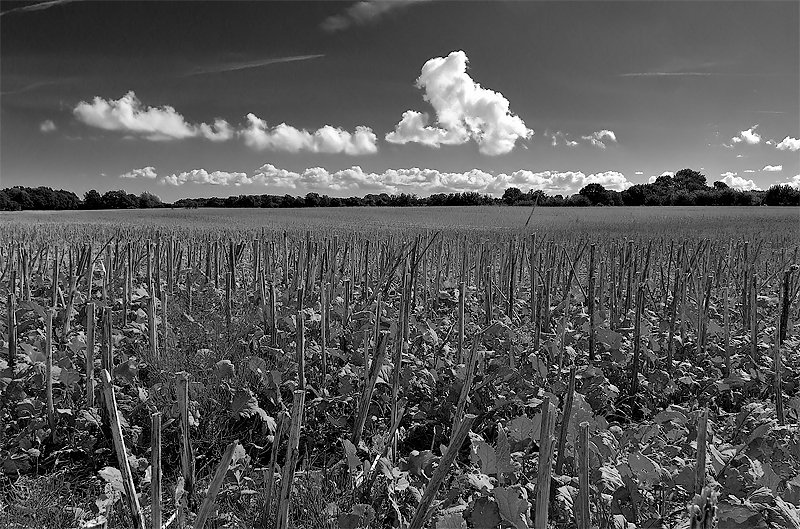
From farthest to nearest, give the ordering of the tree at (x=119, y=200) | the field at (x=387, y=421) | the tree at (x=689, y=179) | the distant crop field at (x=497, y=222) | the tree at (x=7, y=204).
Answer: the tree at (x=689, y=179), the tree at (x=7, y=204), the tree at (x=119, y=200), the distant crop field at (x=497, y=222), the field at (x=387, y=421)

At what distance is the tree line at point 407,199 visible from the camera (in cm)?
5228

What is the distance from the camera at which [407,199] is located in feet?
194

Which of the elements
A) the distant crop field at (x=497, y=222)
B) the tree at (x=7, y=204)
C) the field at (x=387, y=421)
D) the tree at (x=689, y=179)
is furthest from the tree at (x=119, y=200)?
the tree at (x=689, y=179)

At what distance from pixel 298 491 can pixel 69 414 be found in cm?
151

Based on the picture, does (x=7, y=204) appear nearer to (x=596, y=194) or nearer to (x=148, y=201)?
(x=148, y=201)

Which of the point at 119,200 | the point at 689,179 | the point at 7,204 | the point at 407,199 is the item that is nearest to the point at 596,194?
the point at 407,199

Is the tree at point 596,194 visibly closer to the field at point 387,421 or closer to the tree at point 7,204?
the field at point 387,421

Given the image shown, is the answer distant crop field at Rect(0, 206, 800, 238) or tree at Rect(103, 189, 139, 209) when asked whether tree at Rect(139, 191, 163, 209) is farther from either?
distant crop field at Rect(0, 206, 800, 238)

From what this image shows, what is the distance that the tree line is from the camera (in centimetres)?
5228

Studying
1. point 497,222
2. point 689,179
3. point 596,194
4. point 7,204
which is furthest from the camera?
point 689,179

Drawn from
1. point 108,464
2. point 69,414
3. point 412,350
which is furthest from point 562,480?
point 69,414

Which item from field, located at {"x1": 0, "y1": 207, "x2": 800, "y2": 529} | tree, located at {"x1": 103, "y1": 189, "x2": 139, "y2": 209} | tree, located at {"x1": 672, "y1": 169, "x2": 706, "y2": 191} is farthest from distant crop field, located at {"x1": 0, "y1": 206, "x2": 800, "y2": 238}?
tree, located at {"x1": 672, "y1": 169, "x2": 706, "y2": 191}

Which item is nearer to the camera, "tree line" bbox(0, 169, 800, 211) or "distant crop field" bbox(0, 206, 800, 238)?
"distant crop field" bbox(0, 206, 800, 238)

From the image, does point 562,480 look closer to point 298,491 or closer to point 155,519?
point 298,491
